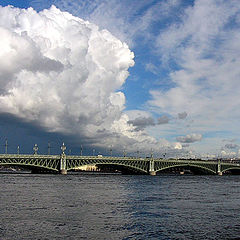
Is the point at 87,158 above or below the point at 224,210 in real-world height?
above

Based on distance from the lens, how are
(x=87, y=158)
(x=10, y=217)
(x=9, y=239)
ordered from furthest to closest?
(x=87, y=158)
(x=10, y=217)
(x=9, y=239)

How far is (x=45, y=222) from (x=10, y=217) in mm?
5098

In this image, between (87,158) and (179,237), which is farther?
(87,158)

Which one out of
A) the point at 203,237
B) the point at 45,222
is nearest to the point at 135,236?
the point at 203,237

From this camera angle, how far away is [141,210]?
48000 millimetres

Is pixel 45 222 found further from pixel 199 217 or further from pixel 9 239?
pixel 199 217

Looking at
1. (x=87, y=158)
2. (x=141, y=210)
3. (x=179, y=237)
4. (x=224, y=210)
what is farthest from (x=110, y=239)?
(x=87, y=158)

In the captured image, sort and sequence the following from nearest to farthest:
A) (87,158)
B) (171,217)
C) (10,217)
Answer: (10,217), (171,217), (87,158)

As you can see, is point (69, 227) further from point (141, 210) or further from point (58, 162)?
point (58, 162)

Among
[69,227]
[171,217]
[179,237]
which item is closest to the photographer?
[179,237]

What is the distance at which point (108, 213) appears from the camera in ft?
144

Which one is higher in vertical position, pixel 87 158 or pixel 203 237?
pixel 87 158

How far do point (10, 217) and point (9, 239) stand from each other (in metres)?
10.8

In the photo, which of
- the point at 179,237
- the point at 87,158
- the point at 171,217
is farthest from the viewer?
the point at 87,158
